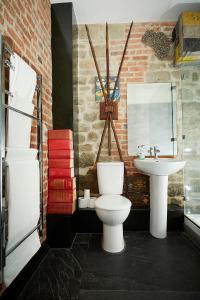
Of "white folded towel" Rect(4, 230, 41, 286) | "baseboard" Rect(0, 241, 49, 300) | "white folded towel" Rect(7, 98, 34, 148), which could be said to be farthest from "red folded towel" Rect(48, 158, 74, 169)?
"baseboard" Rect(0, 241, 49, 300)

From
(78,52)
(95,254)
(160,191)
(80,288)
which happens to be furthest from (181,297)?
(78,52)

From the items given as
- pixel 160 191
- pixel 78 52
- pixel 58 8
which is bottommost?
pixel 160 191

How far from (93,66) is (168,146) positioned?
1500mm

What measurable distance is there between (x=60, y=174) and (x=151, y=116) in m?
1.44

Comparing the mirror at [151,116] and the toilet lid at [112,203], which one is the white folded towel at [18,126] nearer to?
the toilet lid at [112,203]

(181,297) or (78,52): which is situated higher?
(78,52)

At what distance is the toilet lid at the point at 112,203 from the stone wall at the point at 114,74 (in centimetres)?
58

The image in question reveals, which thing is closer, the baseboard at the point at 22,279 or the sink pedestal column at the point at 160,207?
the baseboard at the point at 22,279

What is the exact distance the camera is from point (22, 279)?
137cm

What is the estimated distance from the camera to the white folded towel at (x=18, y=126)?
4.13 ft

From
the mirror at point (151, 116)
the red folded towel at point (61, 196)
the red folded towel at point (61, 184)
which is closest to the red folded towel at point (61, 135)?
the red folded towel at point (61, 184)

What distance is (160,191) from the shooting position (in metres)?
2.10

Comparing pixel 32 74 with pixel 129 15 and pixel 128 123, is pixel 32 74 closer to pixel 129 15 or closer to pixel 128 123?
pixel 128 123

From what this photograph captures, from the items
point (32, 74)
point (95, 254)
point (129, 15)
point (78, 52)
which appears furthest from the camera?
point (78, 52)
